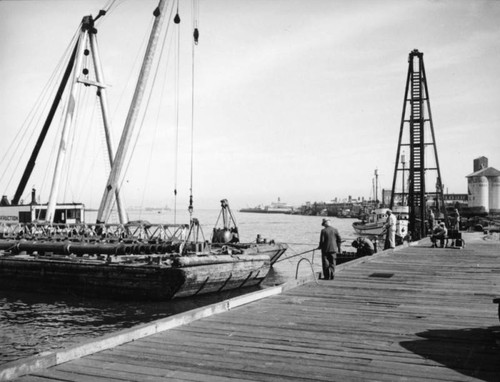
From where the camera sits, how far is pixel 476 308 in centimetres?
933

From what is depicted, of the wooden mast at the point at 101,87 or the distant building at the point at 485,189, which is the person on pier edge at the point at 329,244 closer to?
the wooden mast at the point at 101,87

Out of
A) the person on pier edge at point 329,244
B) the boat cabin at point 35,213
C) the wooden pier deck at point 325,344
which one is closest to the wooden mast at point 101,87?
the boat cabin at point 35,213

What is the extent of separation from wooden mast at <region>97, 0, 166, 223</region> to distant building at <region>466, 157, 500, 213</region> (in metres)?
76.2

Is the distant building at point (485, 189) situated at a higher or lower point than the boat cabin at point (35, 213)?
higher

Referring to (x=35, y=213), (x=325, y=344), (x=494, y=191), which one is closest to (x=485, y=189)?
(x=494, y=191)

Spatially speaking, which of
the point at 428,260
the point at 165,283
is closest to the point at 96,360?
the point at 165,283

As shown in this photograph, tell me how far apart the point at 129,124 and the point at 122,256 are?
26.5ft

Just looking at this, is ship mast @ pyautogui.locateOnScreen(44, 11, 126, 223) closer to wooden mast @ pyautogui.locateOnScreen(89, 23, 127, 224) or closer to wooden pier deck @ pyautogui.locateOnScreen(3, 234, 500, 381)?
wooden mast @ pyautogui.locateOnScreen(89, 23, 127, 224)

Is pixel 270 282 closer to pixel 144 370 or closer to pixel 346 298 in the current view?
pixel 346 298

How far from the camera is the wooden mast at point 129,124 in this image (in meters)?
24.5

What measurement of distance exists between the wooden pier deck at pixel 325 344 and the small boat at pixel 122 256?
7.74 metres

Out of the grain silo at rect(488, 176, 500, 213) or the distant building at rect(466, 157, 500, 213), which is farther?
the grain silo at rect(488, 176, 500, 213)

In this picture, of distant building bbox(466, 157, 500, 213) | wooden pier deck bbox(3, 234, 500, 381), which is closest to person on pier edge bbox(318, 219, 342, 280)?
wooden pier deck bbox(3, 234, 500, 381)

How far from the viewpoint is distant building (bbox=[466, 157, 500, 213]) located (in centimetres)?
8781
